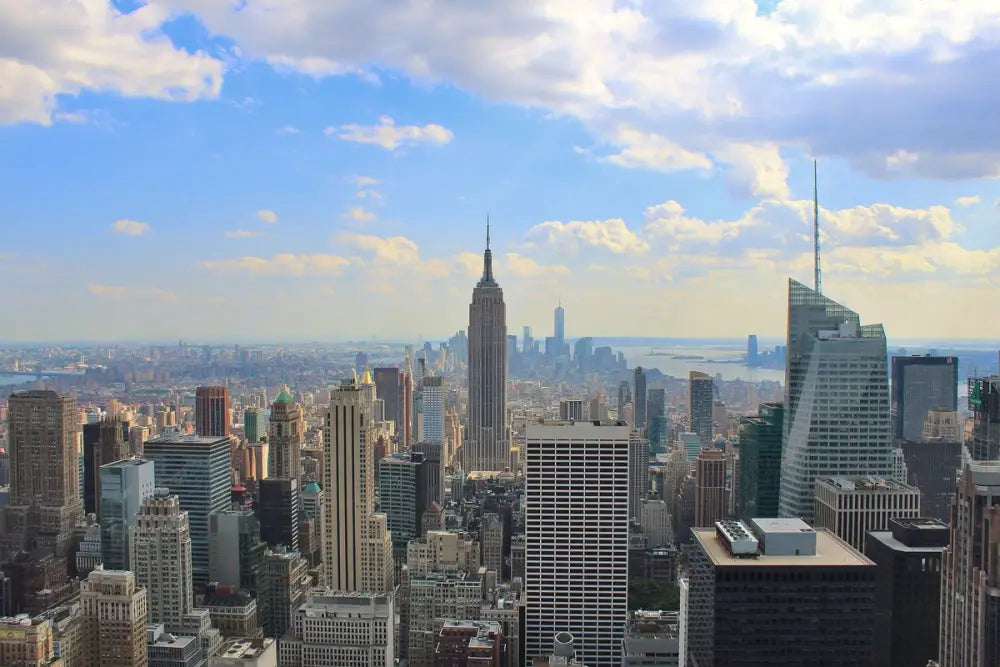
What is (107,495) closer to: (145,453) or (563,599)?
(145,453)

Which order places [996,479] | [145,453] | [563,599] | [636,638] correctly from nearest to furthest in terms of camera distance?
[996,479]
[636,638]
[563,599]
[145,453]

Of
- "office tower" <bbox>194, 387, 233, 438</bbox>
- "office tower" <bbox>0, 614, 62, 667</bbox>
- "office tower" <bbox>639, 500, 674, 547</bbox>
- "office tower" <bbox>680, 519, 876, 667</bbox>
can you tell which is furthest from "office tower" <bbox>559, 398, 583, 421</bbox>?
"office tower" <bbox>0, 614, 62, 667</bbox>

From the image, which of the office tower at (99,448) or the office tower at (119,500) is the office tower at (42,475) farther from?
the office tower at (119,500)

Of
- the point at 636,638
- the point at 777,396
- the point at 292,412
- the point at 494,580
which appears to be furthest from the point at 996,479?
the point at 292,412

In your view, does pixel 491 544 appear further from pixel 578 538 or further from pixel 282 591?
pixel 282 591

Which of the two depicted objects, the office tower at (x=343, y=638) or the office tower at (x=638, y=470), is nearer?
the office tower at (x=343, y=638)

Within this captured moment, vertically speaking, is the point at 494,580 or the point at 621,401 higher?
the point at 621,401

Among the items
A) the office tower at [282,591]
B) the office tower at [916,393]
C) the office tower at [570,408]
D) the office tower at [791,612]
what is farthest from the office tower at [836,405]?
the office tower at [282,591]
